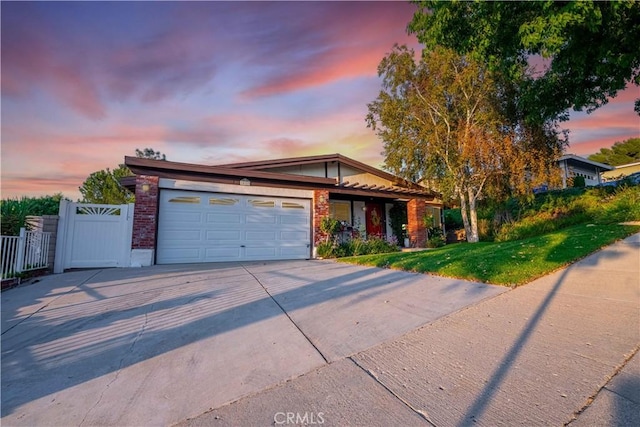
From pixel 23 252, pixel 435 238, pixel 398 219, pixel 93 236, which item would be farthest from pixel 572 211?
pixel 23 252

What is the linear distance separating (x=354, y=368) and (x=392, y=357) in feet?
1.24

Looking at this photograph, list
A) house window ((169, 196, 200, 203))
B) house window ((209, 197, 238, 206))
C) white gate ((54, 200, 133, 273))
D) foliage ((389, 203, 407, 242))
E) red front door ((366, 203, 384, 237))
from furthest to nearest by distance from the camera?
foliage ((389, 203, 407, 242)), red front door ((366, 203, 384, 237)), house window ((209, 197, 238, 206)), house window ((169, 196, 200, 203)), white gate ((54, 200, 133, 273))

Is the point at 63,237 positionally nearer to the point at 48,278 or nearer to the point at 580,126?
the point at 48,278

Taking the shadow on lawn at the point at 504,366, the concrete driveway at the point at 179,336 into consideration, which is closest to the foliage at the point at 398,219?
the concrete driveway at the point at 179,336

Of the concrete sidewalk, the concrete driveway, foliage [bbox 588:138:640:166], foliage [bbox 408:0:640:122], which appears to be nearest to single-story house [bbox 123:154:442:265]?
the concrete driveway

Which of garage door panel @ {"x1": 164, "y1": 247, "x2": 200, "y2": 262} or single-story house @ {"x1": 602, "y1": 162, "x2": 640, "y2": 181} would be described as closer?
garage door panel @ {"x1": 164, "y1": 247, "x2": 200, "y2": 262}

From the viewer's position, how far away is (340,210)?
13.2 m

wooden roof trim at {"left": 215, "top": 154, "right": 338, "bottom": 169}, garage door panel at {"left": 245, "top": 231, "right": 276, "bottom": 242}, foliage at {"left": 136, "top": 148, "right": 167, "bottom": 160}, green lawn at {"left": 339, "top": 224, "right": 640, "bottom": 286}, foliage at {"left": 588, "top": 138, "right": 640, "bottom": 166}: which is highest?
foliage at {"left": 588, "top": 138, "right": 640, "bottom": 166}

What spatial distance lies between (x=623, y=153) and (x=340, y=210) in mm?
42491

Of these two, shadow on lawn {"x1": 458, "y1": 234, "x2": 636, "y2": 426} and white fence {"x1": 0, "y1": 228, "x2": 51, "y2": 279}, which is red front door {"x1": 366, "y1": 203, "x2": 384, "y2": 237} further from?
white fence {"x1": 0, "y1": 228, "x2": 51, "y2": 279}

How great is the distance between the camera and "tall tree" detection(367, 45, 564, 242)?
1086cm

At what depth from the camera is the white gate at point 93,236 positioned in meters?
6.98

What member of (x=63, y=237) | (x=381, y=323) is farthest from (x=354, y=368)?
(x=63, y=237)

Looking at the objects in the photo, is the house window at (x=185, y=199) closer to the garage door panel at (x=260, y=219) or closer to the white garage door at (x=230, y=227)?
the white garage door at (x=230, y=227)
